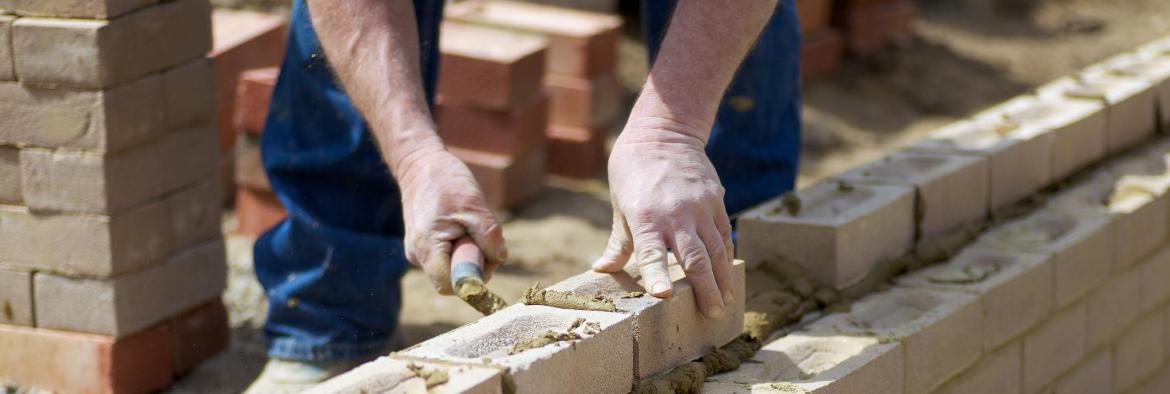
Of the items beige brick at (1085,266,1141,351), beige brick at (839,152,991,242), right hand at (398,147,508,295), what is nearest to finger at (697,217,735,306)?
right hand at (398,147,508,295)

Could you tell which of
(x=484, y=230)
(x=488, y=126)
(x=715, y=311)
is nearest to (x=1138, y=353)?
(x=715, y=311)

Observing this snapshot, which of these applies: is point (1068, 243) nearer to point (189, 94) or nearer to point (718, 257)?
point (718, 257)

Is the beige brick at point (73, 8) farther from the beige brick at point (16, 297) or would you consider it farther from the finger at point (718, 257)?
the finger at point (718, 257)

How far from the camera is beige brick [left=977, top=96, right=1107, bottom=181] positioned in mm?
3904

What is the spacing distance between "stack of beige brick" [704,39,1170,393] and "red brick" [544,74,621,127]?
1.99 metres

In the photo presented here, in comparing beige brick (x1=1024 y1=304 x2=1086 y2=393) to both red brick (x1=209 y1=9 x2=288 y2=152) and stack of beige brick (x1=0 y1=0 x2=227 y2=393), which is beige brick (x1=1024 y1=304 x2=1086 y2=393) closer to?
stack of beige brick (x1=0 y1=0 x2=227 y2=393)

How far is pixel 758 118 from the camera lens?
355cm

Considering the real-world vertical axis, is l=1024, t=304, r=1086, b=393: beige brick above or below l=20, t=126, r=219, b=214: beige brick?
below

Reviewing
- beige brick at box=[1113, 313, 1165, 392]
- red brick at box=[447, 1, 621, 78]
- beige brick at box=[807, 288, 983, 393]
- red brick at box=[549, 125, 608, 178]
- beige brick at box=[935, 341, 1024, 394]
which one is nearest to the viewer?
beige brick at box=[807, 288, 983, 393]

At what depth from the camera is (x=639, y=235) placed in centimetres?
254

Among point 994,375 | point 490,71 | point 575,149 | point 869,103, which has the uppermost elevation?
point 490,71

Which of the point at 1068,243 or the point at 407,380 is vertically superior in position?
the point at 407,380

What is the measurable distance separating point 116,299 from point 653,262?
1517 mm

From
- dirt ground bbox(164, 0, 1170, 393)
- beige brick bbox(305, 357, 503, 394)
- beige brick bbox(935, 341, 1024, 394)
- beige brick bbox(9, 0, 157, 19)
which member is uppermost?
beige brick bbox(9, 0, 157, 19)
